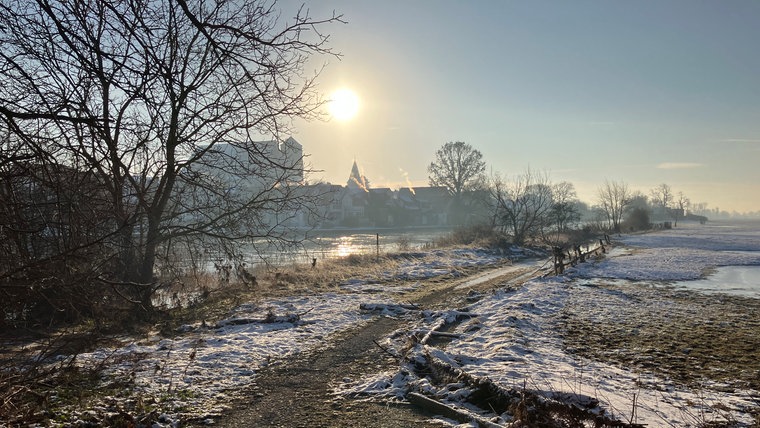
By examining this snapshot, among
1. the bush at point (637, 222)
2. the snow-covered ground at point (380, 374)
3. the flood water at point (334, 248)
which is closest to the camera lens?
the snow-covered ground at point (380, 374)

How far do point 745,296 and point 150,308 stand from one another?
1791 centimetres

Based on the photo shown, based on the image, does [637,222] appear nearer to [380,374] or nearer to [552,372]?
[552,372]

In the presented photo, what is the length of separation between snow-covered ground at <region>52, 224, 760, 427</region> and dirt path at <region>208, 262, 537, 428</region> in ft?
1.14

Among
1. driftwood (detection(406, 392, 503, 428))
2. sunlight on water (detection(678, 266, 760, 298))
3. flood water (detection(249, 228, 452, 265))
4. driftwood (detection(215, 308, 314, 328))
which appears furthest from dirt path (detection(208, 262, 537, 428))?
sunlight on water (detection(678, 266, 760, 298))

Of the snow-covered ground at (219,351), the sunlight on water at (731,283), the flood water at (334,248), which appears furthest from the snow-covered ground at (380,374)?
the sunlight on water at (731,283)

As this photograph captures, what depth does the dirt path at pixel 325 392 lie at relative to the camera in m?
5.59

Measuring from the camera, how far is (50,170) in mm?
4102

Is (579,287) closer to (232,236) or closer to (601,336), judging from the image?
(601,336)

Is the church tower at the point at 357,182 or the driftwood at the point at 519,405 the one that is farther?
the church tower at the point at 357,182

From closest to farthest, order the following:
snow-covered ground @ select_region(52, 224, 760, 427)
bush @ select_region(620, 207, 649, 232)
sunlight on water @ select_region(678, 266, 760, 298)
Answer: snow-covered ground @ select_region(52, 224, 760, 427), sunlight on water @ select_region(678, 266, 760, 298), bush @ select_region(620, 207, 649, 232)

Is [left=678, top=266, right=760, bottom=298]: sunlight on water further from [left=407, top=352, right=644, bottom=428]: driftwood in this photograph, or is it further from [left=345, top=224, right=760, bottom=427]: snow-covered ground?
[left=407, top=352, right=644, bottom=428]: driftwood

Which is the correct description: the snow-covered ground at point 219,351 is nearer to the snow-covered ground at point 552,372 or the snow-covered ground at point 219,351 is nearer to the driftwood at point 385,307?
the driftwood at point 385,307

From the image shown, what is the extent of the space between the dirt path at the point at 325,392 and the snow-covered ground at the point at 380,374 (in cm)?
35

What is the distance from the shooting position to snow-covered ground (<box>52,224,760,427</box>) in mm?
5750
